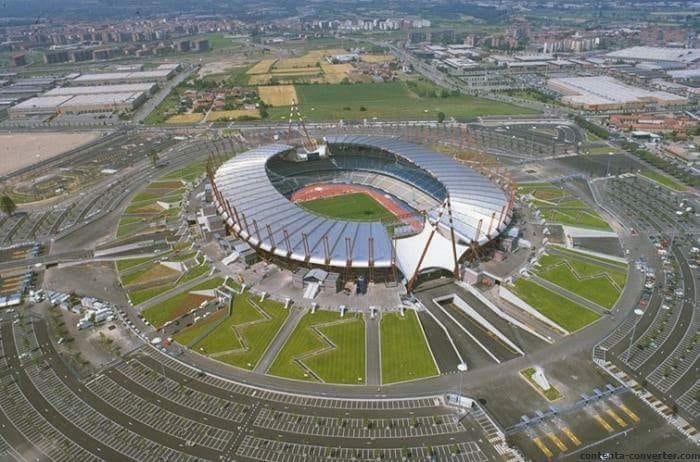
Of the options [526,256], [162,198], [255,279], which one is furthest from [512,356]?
[162,198]

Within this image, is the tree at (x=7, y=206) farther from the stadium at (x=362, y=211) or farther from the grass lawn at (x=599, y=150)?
the grass lawn at (x=599, y=150)

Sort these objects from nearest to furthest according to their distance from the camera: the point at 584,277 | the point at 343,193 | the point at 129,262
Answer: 1. the point at 584,277
2. the point at 129,262
3. the point at 343,193

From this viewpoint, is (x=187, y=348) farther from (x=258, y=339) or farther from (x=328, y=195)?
(x=328, y=195)

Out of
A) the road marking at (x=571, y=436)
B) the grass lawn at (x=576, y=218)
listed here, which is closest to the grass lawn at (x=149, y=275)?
the road marking at (x=571, y=436)

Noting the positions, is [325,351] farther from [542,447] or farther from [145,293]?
[145,293]

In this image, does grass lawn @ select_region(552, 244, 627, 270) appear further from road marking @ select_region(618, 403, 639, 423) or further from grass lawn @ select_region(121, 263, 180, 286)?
grass lawn @ select_region(121, 263, 180, 286)

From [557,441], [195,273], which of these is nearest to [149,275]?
[195,273]

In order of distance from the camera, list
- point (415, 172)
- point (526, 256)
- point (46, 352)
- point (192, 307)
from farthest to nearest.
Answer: point (415, 172)
point (526, 256)
point (192, 307)
point (46, 352)
